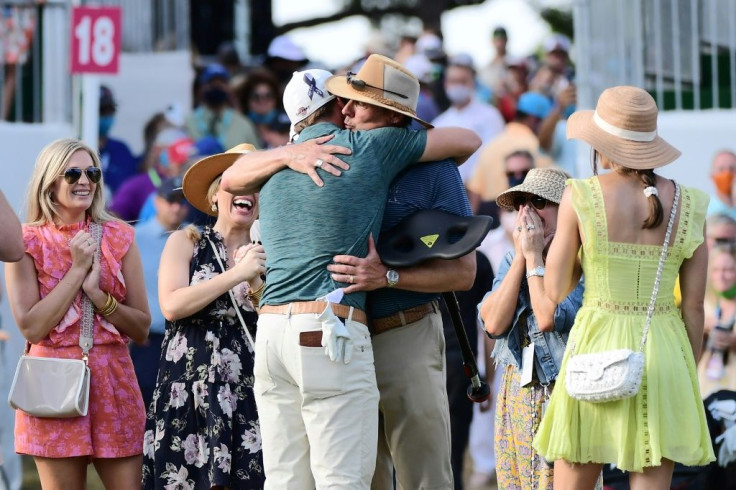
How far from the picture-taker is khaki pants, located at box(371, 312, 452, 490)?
5020 mm

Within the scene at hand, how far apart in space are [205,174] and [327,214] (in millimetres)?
1283

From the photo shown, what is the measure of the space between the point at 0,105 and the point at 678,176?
512cm

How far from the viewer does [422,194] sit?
4926 mm

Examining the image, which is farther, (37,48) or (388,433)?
(37,48)

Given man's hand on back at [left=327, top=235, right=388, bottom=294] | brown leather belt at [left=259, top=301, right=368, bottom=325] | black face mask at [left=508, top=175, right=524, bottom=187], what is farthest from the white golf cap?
black face mask at [left=508, top=175, right=524, bottom=187]

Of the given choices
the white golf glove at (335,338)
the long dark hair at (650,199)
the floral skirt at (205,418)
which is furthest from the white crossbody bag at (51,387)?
the long dark hair at (650,199)

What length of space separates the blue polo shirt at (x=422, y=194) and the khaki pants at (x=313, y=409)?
0.47 m

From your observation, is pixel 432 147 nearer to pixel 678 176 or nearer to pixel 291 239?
pixel 291 239

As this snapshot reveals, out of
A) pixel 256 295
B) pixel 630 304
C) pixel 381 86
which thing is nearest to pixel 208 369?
pixel 256 295

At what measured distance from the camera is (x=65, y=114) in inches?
410

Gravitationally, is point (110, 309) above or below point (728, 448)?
above

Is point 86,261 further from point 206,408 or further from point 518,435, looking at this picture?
point 518,435

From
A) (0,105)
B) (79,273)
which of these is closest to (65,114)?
(0,105)

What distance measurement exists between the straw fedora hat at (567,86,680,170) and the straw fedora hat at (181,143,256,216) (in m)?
1.61
